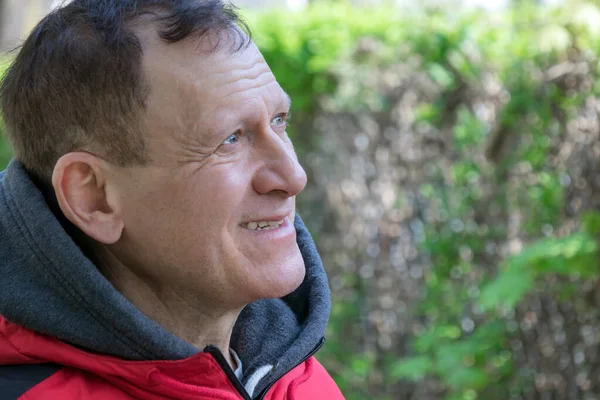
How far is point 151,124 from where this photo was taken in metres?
1.76

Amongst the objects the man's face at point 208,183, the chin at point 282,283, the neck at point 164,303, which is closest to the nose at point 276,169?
the man's face at point 208,183

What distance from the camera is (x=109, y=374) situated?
1718mm

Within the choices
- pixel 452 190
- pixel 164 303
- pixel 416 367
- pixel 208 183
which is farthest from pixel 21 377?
pixel 452 190

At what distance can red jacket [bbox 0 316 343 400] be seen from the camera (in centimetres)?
170

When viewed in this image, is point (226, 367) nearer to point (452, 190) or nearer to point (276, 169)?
point (276, 169)

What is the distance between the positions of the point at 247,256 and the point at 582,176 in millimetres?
3118

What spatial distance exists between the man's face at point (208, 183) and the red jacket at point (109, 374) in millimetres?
183

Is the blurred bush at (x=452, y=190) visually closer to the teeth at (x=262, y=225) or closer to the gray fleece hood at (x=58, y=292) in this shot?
the teeth at (x=262, y=225)

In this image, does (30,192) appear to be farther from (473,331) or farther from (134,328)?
(473,331)

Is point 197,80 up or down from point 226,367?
up

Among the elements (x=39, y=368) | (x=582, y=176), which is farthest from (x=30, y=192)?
(x=582, y=176)

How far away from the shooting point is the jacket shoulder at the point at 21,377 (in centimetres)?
166

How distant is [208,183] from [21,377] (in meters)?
0.54

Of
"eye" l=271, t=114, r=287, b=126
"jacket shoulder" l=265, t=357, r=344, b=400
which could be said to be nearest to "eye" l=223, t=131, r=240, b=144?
"eye" l=271, t=114, r=287, b=126
